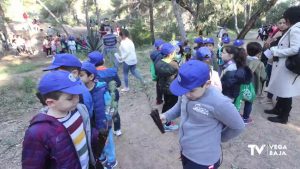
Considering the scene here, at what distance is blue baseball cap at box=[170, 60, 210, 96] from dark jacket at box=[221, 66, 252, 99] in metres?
2.03

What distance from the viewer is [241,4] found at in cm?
2631

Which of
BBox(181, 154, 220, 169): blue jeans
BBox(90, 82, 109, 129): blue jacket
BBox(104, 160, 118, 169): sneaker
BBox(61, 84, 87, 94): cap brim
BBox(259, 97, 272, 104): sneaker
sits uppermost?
BBox(61, 84, 87, 94): cap brim

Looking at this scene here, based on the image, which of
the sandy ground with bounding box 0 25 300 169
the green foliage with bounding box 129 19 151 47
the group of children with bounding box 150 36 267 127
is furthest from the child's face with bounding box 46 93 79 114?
the green foliage with bounding box 129 19 151 47

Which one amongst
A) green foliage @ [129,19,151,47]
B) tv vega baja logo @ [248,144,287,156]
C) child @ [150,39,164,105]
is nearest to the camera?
tv vega baja logo @ [248,144,287,156]

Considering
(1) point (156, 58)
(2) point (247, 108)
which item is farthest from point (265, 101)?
(1) point (156, 58)

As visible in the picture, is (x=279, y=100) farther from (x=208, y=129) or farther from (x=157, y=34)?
(x=157, y=34)

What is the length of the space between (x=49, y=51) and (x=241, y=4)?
1944cm

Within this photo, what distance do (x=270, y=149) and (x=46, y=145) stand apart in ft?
11.1

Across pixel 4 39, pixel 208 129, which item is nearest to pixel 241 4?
pixel 4 39

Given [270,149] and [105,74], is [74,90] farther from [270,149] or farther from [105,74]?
[270,149]

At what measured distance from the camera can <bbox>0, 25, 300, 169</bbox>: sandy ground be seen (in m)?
3.68

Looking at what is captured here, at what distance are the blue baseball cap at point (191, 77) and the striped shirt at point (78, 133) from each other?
0.79m

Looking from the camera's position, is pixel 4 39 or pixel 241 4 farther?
pixel 241 4

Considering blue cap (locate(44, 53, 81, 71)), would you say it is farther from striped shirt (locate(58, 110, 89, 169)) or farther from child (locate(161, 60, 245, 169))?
child (locate(161, 60, 245, 169))
